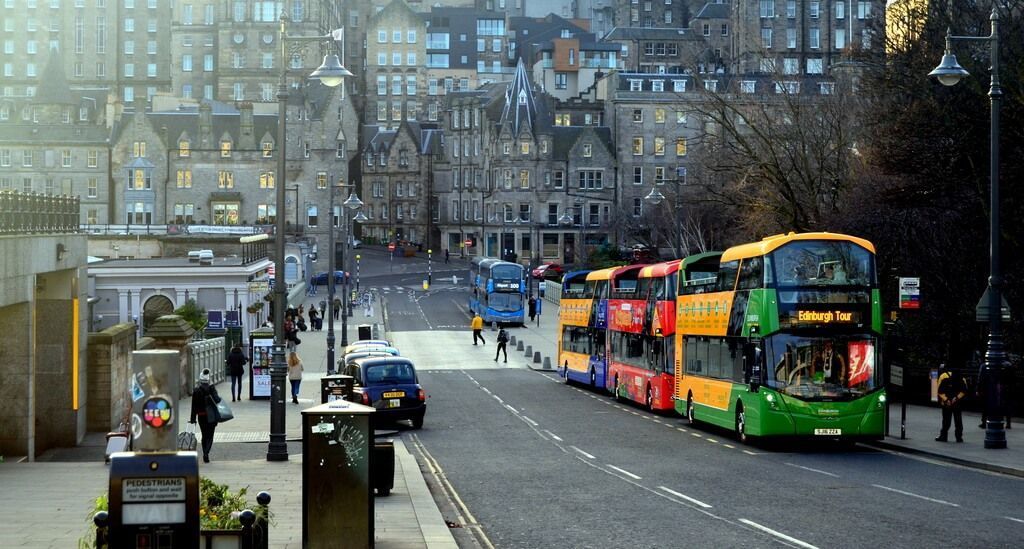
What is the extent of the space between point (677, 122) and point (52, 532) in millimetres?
118454

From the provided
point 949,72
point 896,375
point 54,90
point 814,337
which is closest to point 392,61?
point 54,90

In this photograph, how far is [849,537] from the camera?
17062 millimetres

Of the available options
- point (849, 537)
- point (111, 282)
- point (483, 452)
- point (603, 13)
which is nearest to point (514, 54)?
point (603, 13)

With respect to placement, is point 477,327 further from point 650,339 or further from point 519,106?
point 519,106

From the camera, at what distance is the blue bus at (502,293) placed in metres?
84.9

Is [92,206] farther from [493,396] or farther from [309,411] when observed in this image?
[309,411]

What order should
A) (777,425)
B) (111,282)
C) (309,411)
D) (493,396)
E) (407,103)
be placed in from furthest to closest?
(407,103), (111,282), (493,396), (777,425), (309,411)

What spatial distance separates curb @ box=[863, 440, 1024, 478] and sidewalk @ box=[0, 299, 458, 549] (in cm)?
964

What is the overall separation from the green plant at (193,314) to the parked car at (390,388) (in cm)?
2278

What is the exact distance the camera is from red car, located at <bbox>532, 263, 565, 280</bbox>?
119 m

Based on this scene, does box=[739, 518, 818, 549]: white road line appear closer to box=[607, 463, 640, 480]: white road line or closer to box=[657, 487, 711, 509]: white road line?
box=[657, 487, 711, 509]: white road line

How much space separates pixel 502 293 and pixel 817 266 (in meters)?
57.9

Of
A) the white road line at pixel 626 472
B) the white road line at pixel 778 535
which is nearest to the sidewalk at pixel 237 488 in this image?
the white road line at pixel 626 472

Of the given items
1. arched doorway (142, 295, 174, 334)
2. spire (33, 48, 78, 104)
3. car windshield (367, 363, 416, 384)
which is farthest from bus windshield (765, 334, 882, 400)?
spire (33, 48, 78, 104)
